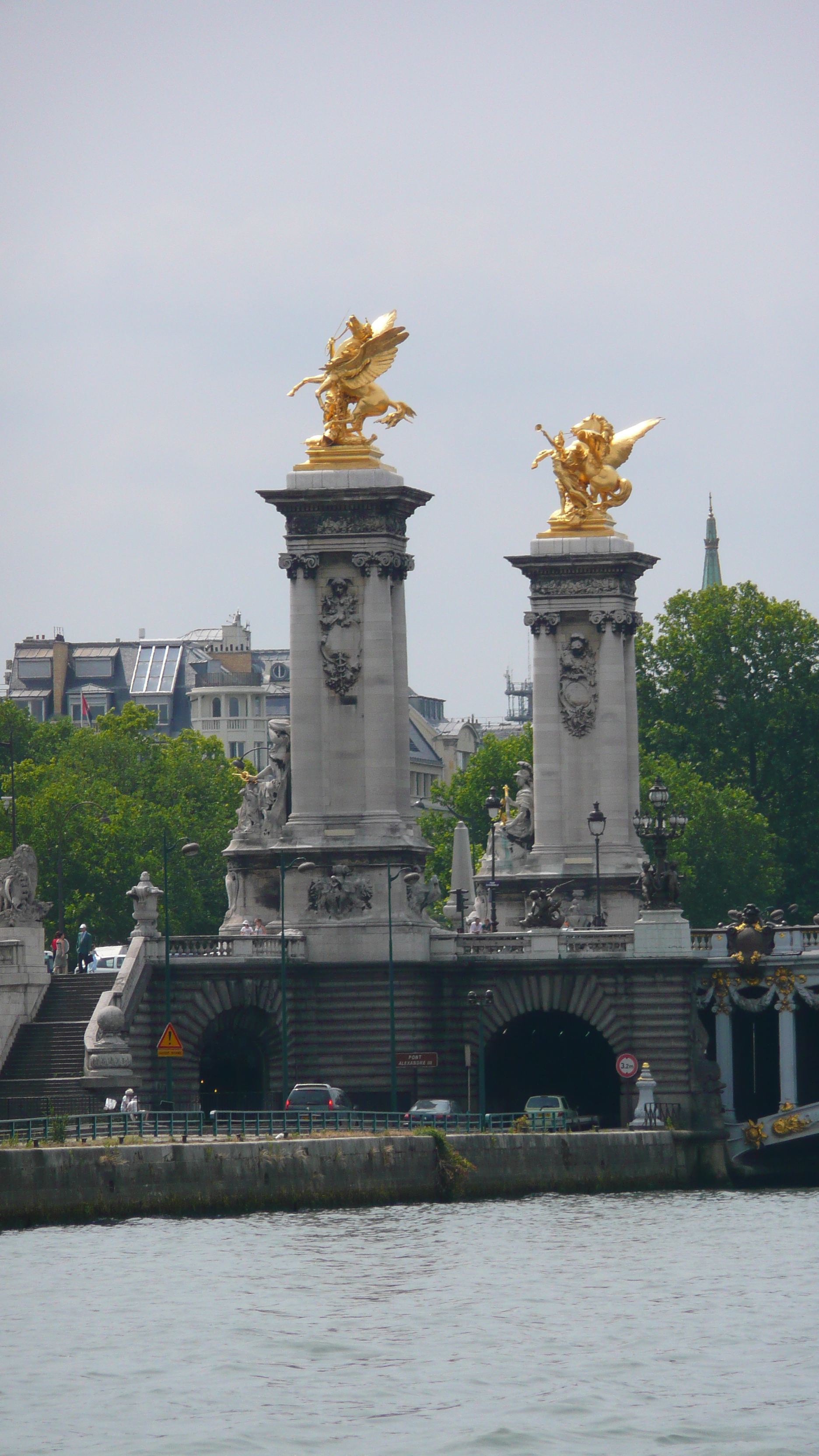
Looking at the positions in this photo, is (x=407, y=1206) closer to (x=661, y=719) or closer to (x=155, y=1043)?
(x=155, y=1043)

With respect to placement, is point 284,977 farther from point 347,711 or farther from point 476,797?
point 476,797

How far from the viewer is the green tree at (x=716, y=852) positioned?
120 meters

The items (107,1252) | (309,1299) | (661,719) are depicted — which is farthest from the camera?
(661,719)

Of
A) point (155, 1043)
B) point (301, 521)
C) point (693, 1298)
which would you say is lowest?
point (693, 1298)

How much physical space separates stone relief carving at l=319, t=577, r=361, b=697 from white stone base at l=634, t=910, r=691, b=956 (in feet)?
30.9

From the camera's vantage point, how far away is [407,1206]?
7431cm

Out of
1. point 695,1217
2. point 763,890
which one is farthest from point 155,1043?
point 763,890

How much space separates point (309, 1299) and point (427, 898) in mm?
29078

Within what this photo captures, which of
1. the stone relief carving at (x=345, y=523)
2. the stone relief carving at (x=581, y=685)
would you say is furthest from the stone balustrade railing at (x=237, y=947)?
the stone relief carving at (x=581, y=685)

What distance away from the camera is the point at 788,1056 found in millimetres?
89062

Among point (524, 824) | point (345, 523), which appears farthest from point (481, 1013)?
point (524, 824)

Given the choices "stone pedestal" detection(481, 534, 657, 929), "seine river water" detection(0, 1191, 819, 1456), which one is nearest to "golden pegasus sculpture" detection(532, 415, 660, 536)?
"stone pedestal" detection(481, 534, 657, 929)

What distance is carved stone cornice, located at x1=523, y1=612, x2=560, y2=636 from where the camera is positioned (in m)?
103

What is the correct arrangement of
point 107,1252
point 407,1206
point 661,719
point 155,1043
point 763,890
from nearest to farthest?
1. point 107,1252
2. point 407,1206
3. point 155,1043
4. point 763,890
5. point 661,719
